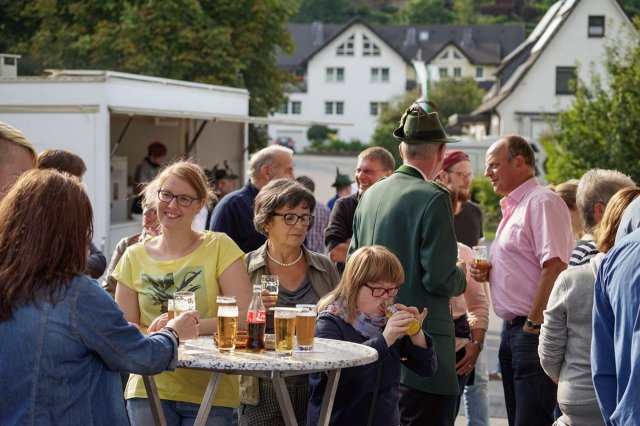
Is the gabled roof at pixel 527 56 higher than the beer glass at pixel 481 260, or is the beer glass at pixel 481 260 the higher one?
the gabled roof at pixel 527 56

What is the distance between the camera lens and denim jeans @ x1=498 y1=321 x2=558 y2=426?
6.56 meters

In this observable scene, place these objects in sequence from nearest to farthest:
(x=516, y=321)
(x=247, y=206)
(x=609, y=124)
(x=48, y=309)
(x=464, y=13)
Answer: (x=48, y=309) → (x=516, y=321) → (x=247, y=206) → (x=609, y=124) → (x=464, y=13)

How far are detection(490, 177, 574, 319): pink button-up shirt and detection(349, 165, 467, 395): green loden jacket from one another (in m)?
0.76

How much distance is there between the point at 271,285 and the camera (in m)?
5.42

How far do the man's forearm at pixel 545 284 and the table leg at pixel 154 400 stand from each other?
2.32 meters

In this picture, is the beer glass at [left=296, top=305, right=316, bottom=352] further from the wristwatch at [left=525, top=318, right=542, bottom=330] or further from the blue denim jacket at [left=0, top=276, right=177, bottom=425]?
the wristwatch at [left=525, top=318, right=542, bottom=330]

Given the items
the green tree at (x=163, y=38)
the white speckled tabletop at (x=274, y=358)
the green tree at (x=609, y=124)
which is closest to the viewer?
the white speckled tabletop at (x=274, y=358)

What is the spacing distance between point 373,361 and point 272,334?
461 millimetres

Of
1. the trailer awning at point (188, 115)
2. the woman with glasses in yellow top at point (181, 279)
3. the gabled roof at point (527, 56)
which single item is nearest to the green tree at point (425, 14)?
the gabled roof at point (527, 56)

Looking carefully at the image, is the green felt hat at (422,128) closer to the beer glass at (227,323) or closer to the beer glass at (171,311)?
the beer glass at (227,323)

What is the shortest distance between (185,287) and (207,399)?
0.61 m

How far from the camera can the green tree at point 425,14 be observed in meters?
149

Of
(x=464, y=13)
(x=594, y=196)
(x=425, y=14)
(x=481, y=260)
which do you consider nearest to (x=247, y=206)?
(x=481, y=260)

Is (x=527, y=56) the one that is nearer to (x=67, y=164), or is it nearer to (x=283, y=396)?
(x=67, y=164)
